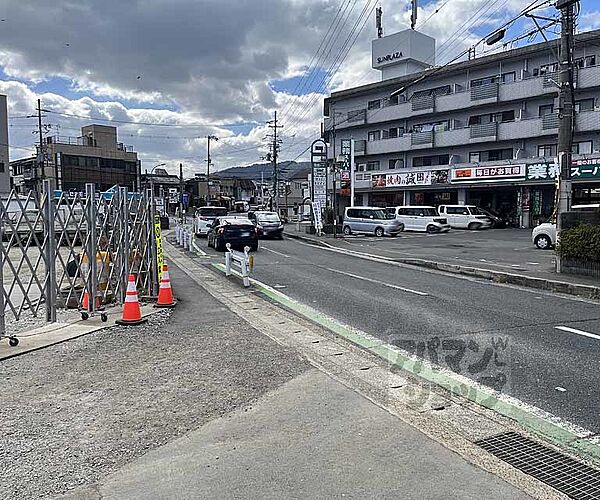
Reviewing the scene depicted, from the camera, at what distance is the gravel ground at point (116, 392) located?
384 cm

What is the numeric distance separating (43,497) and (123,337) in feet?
13.8

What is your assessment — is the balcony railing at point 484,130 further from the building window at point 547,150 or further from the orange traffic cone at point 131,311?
the orange traffic cone at point 131,311

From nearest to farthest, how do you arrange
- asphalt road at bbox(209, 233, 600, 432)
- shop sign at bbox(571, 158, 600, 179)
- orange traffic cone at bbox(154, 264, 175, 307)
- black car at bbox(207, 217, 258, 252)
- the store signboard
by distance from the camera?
asphalt road at bbox(209, 233, 600, 432)
orange traffic cone at bbox(154, 264, 175, 307)
black car at bbox(207, 217, 258, 252)
shop sign at bbox(571, 158, 600, 179)
the store signboard

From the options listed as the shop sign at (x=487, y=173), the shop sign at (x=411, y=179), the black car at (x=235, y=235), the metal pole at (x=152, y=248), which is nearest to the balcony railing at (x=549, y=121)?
the shop sign at (x=487, y=173)

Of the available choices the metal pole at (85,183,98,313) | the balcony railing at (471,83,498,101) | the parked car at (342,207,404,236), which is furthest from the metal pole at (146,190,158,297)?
the balcony railing at (471,83,498,101)

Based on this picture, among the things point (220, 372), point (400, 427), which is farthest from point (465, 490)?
point (220, 372)

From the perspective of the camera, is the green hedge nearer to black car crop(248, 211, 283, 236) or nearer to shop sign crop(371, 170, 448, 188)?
black car crop(248, 211, 283, 236)

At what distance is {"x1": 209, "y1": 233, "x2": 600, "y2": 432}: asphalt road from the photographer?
17.9 feet

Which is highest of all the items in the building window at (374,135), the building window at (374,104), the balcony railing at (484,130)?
the building window at (374,104)

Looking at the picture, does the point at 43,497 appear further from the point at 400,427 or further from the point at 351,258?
the point at 351,258

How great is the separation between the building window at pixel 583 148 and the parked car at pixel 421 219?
895 cm

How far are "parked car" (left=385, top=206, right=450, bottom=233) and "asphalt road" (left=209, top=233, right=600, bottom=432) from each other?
20191 millimetres

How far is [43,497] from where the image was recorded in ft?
11.0

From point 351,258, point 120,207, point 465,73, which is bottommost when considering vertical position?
point 351,258
